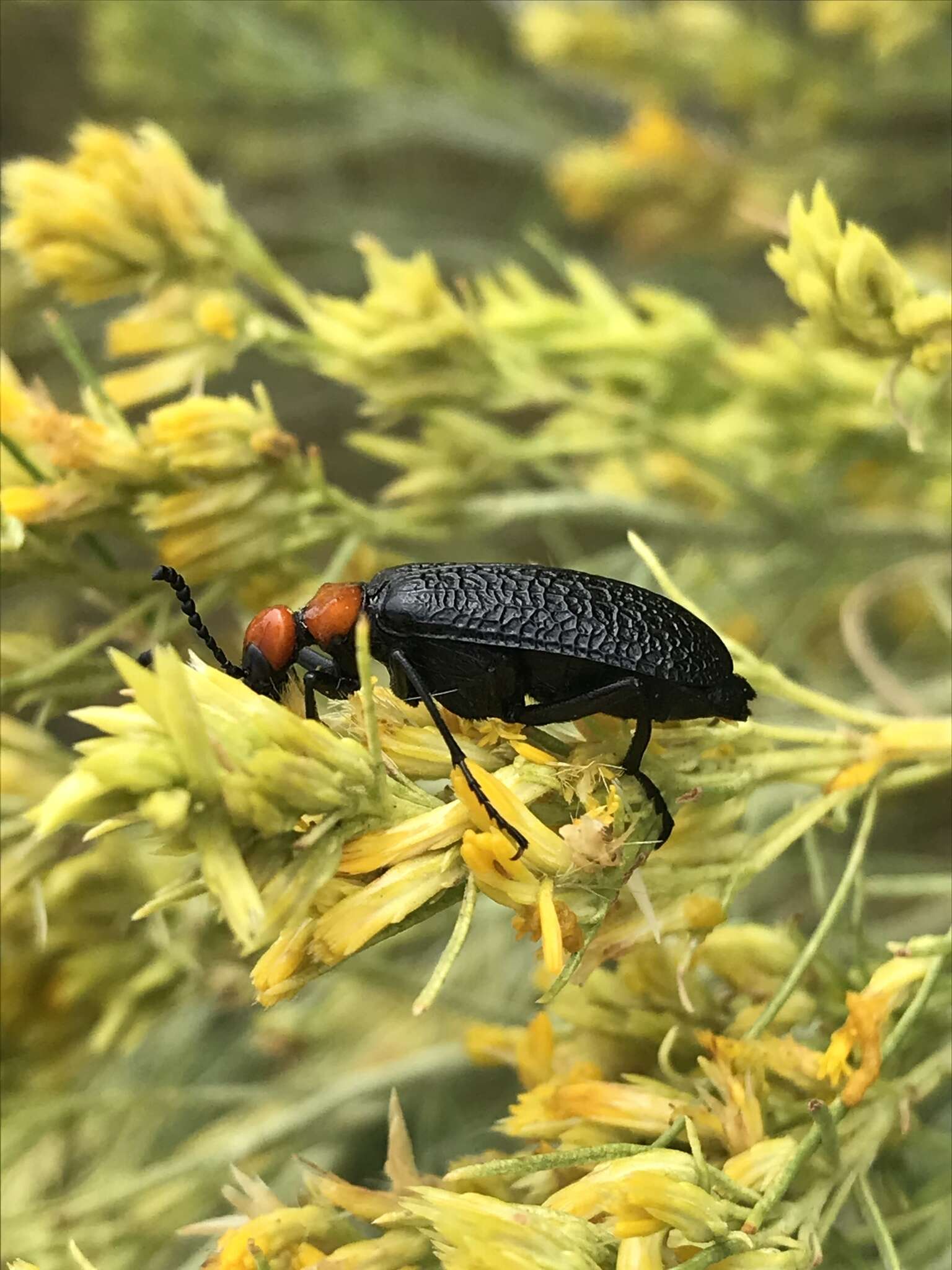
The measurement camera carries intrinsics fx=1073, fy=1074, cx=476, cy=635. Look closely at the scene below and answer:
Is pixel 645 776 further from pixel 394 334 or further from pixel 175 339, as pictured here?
pixel 175 339

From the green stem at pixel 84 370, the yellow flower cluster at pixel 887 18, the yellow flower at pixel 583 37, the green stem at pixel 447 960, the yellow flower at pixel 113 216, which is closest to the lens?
the green stem at pixel 447 960

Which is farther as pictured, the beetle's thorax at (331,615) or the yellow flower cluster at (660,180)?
the yellow flower cluster at (660,180)

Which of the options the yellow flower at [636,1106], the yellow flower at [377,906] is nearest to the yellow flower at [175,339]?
the yellow flower at [377,906]

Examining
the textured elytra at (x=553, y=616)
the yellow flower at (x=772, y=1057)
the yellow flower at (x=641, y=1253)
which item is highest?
the textured elytra at (x=553, y=616)

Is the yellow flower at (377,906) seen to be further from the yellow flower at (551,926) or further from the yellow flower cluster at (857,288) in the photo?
the yellow flower cluster at (857,288)

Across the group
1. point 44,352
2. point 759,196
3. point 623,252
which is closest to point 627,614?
point 759,196

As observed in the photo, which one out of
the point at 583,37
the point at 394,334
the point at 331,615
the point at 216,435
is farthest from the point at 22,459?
the point at 583,37

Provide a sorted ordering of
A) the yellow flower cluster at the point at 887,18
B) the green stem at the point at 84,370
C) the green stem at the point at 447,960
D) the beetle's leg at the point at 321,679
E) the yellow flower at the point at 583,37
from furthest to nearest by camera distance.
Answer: the yellow flower at the point at 583,37 < the yellow flower cluster at the point at 887,18 < the green stem at the point at 84,370 < the beetle's leg at the point at 321,679 < the green stem at the point at 447,960
